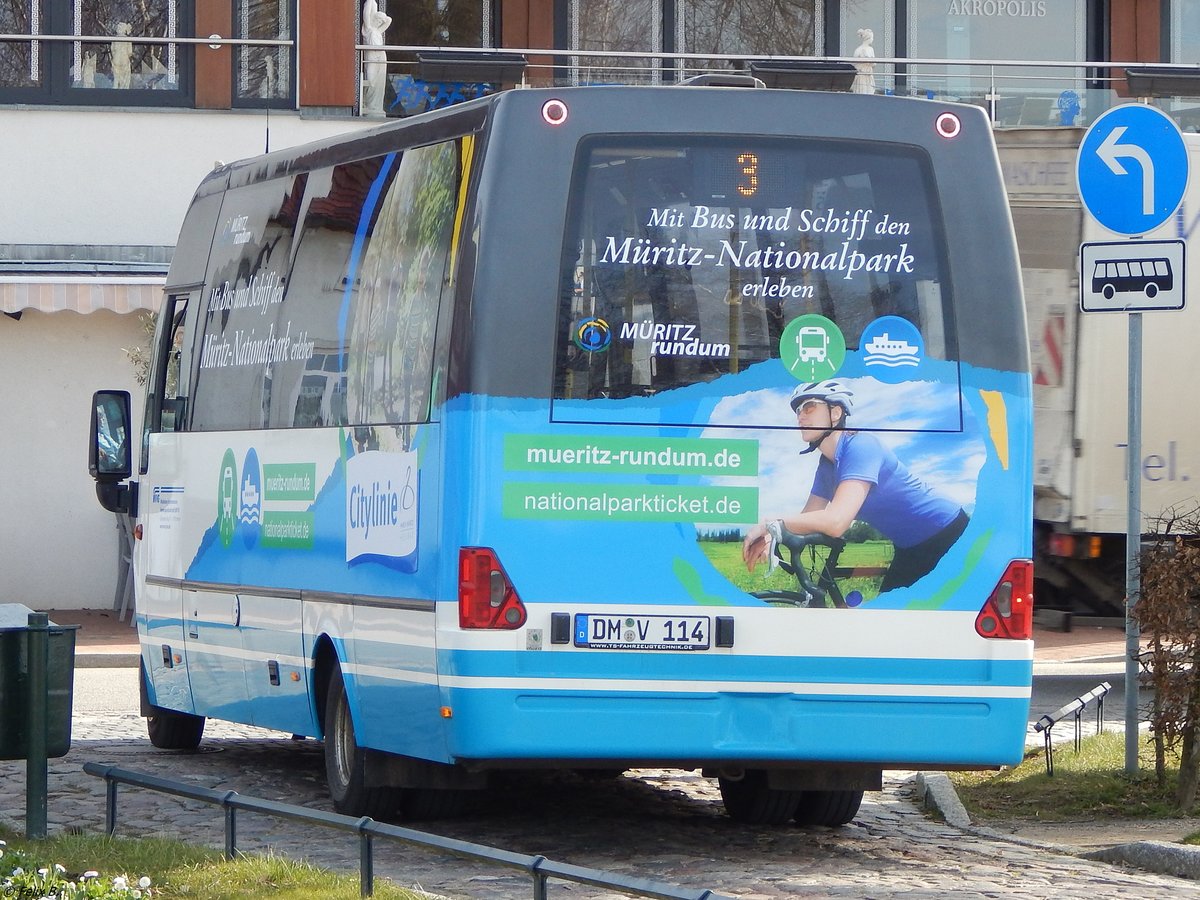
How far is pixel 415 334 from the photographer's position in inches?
337

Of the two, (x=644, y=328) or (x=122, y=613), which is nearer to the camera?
(x=644, y=328)

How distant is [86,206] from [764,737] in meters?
16.9

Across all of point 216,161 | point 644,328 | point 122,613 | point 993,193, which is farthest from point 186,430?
point 216,161

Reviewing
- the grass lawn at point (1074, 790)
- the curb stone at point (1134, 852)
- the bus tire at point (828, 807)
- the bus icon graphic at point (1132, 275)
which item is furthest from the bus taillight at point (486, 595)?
the bus icon graphic at point (1132, 275)

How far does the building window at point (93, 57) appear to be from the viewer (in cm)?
2381

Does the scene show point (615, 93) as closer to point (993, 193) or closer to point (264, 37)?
point (993, 193)

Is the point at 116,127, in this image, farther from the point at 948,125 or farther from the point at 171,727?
the point at 948,125

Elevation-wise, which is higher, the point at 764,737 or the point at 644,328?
the point at 644,328

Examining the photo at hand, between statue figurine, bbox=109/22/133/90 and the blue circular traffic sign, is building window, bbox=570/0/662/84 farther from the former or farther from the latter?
the blue circular traffic sign

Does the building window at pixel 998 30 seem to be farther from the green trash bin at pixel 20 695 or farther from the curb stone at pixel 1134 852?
the green trash bin at pixel 20 695

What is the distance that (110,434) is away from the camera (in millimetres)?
12125

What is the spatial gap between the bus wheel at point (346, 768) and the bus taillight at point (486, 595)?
1381mm

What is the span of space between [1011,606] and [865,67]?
17.0 meters

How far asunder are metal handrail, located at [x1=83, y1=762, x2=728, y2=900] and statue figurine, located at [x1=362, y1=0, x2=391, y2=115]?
1586cm
